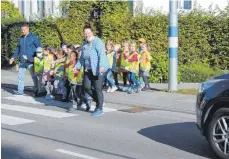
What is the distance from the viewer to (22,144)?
24.8 feet

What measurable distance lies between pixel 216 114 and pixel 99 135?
2276 millimetres

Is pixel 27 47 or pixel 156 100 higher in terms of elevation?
pixel 27 47

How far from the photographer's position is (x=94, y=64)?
32.3ft

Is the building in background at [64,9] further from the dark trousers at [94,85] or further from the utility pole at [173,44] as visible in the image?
the dark trousers at [94,85]

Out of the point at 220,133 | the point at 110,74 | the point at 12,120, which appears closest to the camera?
the point at 220,133

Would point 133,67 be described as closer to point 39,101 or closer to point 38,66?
point 38,66

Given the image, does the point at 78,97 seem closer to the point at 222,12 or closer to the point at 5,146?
the point at 5,146

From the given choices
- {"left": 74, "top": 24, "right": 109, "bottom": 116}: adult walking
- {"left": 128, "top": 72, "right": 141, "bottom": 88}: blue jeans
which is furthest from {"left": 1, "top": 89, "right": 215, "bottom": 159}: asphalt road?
{"left": 128, "top": 72, "right": 141, "bottom": 88}: blue jeans

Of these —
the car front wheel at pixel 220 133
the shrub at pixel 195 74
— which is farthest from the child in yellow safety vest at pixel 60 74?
the car front wheel at pixel 220 133

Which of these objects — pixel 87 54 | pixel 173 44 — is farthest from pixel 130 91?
pixel 87 54

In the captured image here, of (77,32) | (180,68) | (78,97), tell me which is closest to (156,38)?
(180,68)

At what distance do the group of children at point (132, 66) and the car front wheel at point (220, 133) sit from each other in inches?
263

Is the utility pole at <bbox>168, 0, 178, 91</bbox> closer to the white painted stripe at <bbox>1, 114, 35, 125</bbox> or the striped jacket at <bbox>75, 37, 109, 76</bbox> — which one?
the striped jacket at <bbox>75, 37, 109, 76</bbox>

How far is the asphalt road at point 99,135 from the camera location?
6.99m
